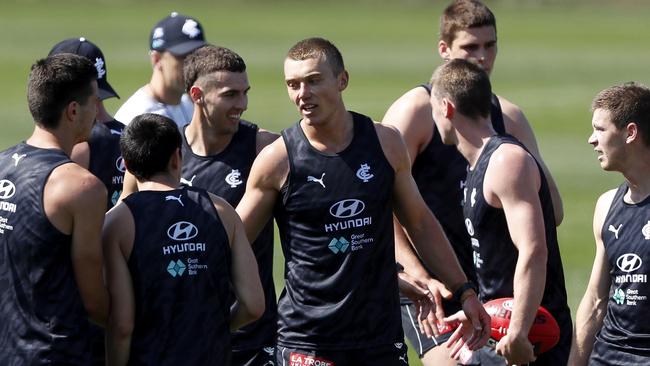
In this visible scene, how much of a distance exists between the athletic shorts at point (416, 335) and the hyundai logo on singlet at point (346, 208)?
4.59 ft

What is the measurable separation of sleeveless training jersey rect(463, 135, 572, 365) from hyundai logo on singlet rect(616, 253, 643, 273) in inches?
24.4

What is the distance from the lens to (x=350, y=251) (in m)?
7.02

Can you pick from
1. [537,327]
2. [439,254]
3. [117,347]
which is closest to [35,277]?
[117,347]

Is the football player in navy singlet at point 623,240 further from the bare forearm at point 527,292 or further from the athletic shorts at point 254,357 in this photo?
the athletic shorts at point 254,357

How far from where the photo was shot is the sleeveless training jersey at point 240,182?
7781 mm

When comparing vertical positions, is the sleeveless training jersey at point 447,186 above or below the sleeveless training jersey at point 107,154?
below

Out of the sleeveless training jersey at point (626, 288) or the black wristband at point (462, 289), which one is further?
the black wristband at point (462, 289)

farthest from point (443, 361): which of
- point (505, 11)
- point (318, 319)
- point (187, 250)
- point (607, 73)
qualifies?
point (505, 11)

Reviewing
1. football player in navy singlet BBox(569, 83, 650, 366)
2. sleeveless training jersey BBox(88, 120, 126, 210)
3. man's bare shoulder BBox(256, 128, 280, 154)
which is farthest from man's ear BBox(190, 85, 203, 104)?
football player in navy singlet BBox(569, 83, 650, 366)

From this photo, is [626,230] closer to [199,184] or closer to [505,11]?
[199,184]

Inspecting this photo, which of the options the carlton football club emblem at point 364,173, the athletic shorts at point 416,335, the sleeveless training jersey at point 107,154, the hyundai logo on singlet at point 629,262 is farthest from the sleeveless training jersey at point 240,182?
the hyundai logo on singlet at point 629,262

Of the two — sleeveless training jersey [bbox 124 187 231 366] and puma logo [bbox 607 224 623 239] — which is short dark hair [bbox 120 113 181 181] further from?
puma logo [bbox 607 224 623 239]

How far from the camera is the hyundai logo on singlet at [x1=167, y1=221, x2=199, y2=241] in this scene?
6.20 meters

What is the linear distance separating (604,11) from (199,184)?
41.7 m
